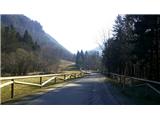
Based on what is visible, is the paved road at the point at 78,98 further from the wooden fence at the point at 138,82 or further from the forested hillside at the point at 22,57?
the forested hillside at the point at 22,57

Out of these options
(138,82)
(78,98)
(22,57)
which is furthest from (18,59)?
(78,98)

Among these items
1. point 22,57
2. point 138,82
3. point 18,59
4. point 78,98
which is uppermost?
point 22,57

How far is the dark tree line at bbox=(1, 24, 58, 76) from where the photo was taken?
75062 mm

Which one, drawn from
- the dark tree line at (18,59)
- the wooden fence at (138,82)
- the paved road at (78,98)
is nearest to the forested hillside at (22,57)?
the dark tree line at (18,59)

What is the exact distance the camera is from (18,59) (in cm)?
7862

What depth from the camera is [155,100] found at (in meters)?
16.7

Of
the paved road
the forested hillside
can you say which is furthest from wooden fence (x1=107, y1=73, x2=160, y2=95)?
the forested hillside

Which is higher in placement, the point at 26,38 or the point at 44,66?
the point at 26,38

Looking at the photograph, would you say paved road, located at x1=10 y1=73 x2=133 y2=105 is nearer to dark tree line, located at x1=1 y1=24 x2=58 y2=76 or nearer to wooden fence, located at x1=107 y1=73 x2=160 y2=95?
wooden fence, located at x1=107 y1=73 x2=160 y2=95

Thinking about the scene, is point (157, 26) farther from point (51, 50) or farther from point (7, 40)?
point (51, 50)

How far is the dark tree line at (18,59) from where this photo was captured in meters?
75.1

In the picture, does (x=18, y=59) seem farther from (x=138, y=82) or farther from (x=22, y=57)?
(x=138, y=82)
